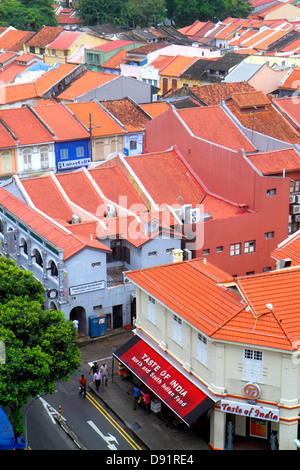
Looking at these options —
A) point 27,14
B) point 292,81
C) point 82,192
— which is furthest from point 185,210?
point 27,14

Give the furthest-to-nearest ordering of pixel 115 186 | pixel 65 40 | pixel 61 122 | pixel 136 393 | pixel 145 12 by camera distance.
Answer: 1. pixel 145 12
2. pixel 65 40
3. pixel 61 122
4. pixel 115 186
5. pixel 136 393

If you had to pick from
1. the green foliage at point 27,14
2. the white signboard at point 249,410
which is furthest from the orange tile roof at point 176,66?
the white signboard at point 249,410

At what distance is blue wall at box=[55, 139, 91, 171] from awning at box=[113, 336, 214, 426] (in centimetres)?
3613

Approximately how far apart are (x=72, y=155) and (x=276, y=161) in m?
27.1

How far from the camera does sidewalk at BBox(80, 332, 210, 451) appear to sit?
3775 centimetres

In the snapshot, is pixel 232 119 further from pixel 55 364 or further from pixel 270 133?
pixel 55 364

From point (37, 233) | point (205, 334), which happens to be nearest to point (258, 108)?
point (37, 233)

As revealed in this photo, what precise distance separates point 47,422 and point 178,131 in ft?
94.3

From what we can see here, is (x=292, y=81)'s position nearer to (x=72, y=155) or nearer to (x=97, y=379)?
(x=72, y=155)

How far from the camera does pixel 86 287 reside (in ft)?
161

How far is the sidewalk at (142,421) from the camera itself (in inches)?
1486

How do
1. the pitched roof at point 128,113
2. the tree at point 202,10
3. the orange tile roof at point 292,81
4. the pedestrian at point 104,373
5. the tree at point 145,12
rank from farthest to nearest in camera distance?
the tree at point 202,10 → the tree at point 145,12 → the orange tile roof at point 292,81 → the pitched roof at point 128,113 → the pedestrian at point 104,373

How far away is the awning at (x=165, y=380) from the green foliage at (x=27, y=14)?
124m

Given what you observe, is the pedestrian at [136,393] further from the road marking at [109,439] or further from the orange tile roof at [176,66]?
the orange tile roof at [176,66]
